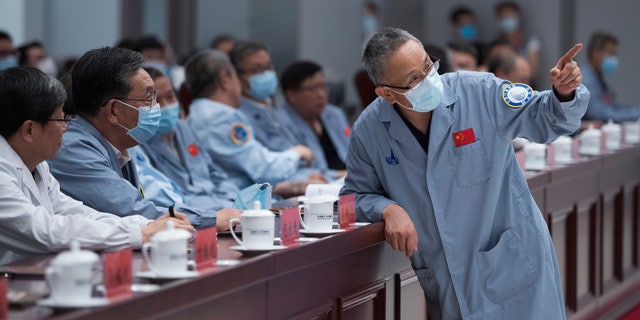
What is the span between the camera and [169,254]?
7.78 feet

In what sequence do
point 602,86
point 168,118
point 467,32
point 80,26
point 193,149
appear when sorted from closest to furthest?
point 168,118 → point 193,149 → point 602,86 → point 467,32 → point 80,26

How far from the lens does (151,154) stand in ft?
14.9

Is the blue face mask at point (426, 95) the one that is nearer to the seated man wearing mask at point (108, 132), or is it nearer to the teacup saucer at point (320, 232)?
the teacup saucer at point (320, 232)

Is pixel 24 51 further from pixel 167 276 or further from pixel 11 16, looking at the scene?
pixel 167 276

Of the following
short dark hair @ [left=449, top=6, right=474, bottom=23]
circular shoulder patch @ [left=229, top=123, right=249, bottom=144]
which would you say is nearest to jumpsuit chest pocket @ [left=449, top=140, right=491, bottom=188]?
circular shoulder patch @ [left=229, top=123, right=249, bottom=144]

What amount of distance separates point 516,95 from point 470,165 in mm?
230

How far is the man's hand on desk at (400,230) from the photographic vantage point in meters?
3.06

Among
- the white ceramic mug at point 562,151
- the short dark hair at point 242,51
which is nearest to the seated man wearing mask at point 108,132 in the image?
the white ceramic mug at point 562,151

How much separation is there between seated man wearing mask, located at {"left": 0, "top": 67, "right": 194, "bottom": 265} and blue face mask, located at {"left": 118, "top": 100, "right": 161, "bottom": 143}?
46 centimetres

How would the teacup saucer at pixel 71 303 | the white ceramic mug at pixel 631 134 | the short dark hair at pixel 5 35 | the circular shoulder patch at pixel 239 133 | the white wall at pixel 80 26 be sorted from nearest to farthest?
1. the teacup saucer at pixel 71 303
2. the circular shoulder patch at pixel 239 133
3. the white ceramic mug at pixel 631 134
4. the short dark hair at pixel 5 35
5. the white wall at pixel 80 26

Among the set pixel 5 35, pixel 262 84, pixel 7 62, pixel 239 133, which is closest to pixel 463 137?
pixel 239 133

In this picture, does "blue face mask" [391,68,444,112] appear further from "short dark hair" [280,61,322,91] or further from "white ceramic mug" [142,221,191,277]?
"short dark hair" [280,61,322,91]

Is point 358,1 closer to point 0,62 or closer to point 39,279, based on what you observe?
point 0,62

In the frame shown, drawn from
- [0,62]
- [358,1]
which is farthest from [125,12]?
[0,62]
